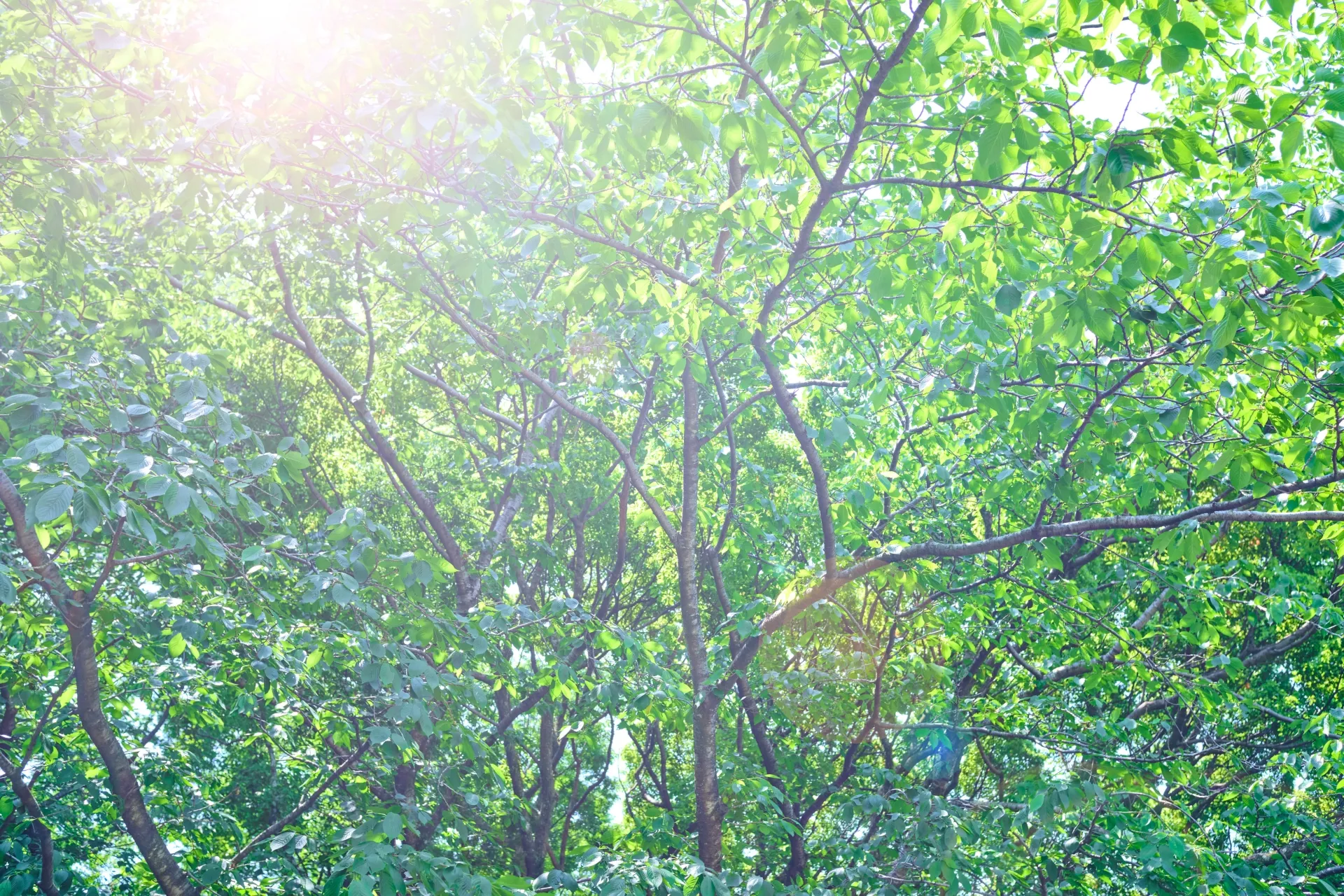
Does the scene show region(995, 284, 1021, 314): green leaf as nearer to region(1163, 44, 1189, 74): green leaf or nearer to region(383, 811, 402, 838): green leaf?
region(1163, 44, 1189, 74): green leaf

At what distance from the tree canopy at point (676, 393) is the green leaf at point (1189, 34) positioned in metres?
0.07

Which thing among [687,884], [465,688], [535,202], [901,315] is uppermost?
[901,315]

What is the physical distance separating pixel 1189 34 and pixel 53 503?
407cm

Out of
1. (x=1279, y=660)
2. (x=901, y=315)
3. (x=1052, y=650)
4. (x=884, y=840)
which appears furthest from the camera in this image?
(x=1279, y=660)

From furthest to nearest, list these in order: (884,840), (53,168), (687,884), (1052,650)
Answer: (1052,650) < (884,840) < (687,884) < (53,168)

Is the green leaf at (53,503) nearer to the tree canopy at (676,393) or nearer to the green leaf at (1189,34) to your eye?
the tree canopy at (676,393)

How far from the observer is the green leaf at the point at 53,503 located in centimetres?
307

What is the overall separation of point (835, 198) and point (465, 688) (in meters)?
3.70

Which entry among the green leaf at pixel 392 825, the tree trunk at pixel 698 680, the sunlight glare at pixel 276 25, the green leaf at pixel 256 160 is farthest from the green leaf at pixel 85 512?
the tree trunk at pixel 698 680

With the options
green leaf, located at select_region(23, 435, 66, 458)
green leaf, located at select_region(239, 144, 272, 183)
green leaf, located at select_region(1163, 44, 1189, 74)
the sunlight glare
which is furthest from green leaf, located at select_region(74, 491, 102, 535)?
green leaf, located at select_region(1163, 44, 1189, 74)

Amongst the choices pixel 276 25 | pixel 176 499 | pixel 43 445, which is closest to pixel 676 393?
pixel 276 25

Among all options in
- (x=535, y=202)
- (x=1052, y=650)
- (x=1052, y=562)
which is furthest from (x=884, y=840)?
(x=535, y=202)

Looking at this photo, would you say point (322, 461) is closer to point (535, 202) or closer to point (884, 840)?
point (535, 202)

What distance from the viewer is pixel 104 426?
16.0 ft
